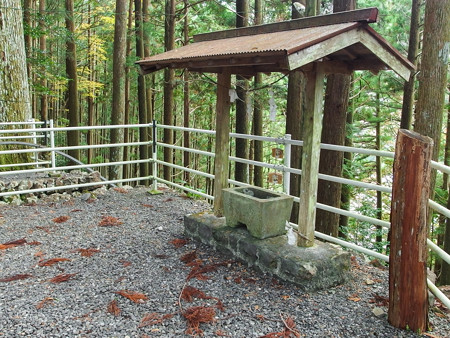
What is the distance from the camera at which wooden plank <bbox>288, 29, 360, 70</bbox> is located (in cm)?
306

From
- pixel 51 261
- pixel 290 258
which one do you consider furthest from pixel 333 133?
pixel 51 261

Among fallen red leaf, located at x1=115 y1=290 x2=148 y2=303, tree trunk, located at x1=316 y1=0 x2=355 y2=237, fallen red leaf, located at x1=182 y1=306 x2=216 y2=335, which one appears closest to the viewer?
fallen red leaf, located at x1=182 y1=306 x2=216 y2=335

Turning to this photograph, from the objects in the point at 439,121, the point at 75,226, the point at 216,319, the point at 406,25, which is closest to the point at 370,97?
the point at 406,25

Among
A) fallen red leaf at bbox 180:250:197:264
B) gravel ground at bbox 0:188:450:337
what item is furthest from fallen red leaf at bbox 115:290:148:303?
fallen red leaf at bbox 180:250:197:264

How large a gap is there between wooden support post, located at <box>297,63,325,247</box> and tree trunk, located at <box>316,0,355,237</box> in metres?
2.99

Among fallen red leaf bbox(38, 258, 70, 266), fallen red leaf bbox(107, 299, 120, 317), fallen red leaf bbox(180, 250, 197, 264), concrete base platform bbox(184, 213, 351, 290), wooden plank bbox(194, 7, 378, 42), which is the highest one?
wooden plank bbox(194, 7, 378, 42)

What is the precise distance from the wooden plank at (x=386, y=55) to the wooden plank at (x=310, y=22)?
15 centimetres

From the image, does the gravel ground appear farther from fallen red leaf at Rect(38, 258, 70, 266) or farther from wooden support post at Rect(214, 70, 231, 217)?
wooden support post at Rect(214, 70, 231, 217)

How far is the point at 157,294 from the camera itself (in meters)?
3.55

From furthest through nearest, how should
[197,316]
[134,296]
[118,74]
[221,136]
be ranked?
[118,74] → [221,136] → [134,296] → [197,316]

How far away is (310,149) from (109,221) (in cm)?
334

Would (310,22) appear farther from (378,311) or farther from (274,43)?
(378,311)

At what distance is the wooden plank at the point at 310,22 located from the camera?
3.35 metres

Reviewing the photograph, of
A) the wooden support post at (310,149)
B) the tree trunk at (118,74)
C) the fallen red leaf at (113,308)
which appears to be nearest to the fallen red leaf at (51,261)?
the fallen red leaf at (113,308)
